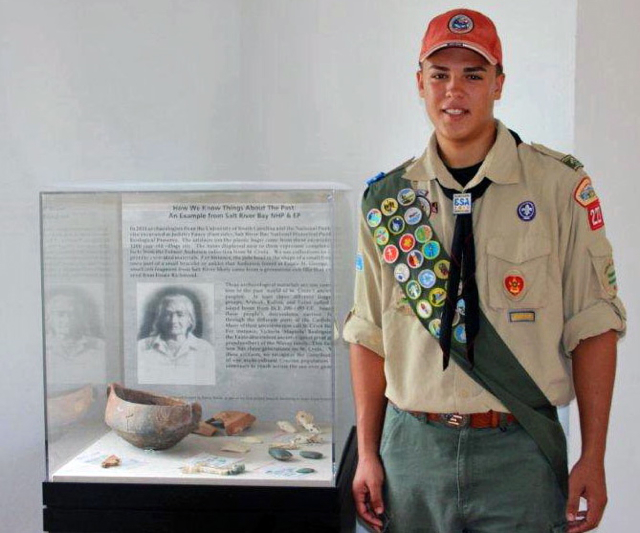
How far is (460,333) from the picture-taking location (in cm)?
158

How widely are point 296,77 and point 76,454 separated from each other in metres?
1.45

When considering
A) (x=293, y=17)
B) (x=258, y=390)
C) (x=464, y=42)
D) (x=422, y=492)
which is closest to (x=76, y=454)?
(x=258, y=390)

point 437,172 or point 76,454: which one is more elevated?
point 437,172

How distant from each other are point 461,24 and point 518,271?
498 millimetres

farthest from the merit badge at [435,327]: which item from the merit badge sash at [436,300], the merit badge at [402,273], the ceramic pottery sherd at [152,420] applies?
the ceramic pottery sherd at [152,420]

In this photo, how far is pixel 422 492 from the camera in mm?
1572

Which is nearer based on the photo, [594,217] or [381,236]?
[594,217]

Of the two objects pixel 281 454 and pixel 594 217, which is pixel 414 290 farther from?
pixel 281 454

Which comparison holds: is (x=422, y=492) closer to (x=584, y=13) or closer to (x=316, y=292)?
(x=316, y=292)

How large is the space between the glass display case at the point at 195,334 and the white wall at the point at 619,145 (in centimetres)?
71

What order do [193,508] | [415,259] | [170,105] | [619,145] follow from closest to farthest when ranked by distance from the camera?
Answer: [415,259]
[193,508]
[619,145]
[170,105]

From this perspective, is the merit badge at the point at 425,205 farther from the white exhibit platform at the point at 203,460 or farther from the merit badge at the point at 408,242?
the white exhibit platform at the point at 203,460

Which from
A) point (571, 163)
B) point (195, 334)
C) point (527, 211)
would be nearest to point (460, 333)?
point (527, 211)

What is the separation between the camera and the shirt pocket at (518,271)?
1.56 m
